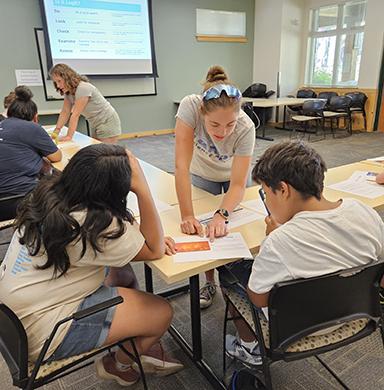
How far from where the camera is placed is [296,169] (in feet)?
3.32

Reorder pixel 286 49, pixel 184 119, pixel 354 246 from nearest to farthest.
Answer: pixel 354 246 < pixel 184 119 < pixel 286 49

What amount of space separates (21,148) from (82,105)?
1288 millimetres

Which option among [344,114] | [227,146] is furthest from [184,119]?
[344,114]

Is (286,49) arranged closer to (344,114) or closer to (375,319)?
(344,114)

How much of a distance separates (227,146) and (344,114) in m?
5.93

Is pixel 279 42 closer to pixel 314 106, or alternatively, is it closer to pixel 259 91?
pixel 259 91

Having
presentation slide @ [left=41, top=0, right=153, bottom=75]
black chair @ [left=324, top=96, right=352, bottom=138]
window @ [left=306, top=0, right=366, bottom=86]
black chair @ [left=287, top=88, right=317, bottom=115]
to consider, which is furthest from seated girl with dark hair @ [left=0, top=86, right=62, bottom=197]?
window @ [left=306, top=0, right=366, bottom=86]

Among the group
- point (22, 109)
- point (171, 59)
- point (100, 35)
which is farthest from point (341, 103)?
point (22, 109)

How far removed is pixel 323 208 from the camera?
3.32ft

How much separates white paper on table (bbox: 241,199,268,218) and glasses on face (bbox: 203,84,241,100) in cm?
51

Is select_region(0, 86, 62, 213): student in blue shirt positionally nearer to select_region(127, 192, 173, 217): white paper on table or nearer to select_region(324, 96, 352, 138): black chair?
select_region(127, 192, 173, 217): white paper on table

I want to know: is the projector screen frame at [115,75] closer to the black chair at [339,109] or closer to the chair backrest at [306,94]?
the chair backrest at [306,94]

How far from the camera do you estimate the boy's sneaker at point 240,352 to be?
1.38 meters

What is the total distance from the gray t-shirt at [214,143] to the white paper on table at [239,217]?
0.27 metres
